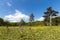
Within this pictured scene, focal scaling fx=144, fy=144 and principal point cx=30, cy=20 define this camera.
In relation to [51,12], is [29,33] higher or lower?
lower

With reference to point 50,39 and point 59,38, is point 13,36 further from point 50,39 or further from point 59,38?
point 59,38

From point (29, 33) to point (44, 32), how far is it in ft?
2.96

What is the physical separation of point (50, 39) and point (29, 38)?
2.98ft

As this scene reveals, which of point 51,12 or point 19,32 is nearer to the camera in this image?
point 19,32

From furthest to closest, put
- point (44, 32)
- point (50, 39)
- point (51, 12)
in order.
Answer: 1. point (51, 12)
2. point (44, 32)
3. point (50, 39)

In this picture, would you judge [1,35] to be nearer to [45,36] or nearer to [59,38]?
[45,36]

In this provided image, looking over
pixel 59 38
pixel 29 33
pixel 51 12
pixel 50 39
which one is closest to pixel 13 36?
pixel 29 33

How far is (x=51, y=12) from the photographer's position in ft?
109

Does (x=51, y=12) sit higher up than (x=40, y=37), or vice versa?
(x=51, y=12)

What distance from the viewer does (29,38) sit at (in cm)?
623

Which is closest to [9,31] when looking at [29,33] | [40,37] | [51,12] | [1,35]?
[1,35]

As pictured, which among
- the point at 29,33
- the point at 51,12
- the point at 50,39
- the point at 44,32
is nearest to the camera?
the point at 50,39

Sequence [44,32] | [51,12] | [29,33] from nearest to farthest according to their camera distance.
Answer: [29,33] → [44,32] → [51,12]

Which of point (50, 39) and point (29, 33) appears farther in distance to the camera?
point (29, 33)
